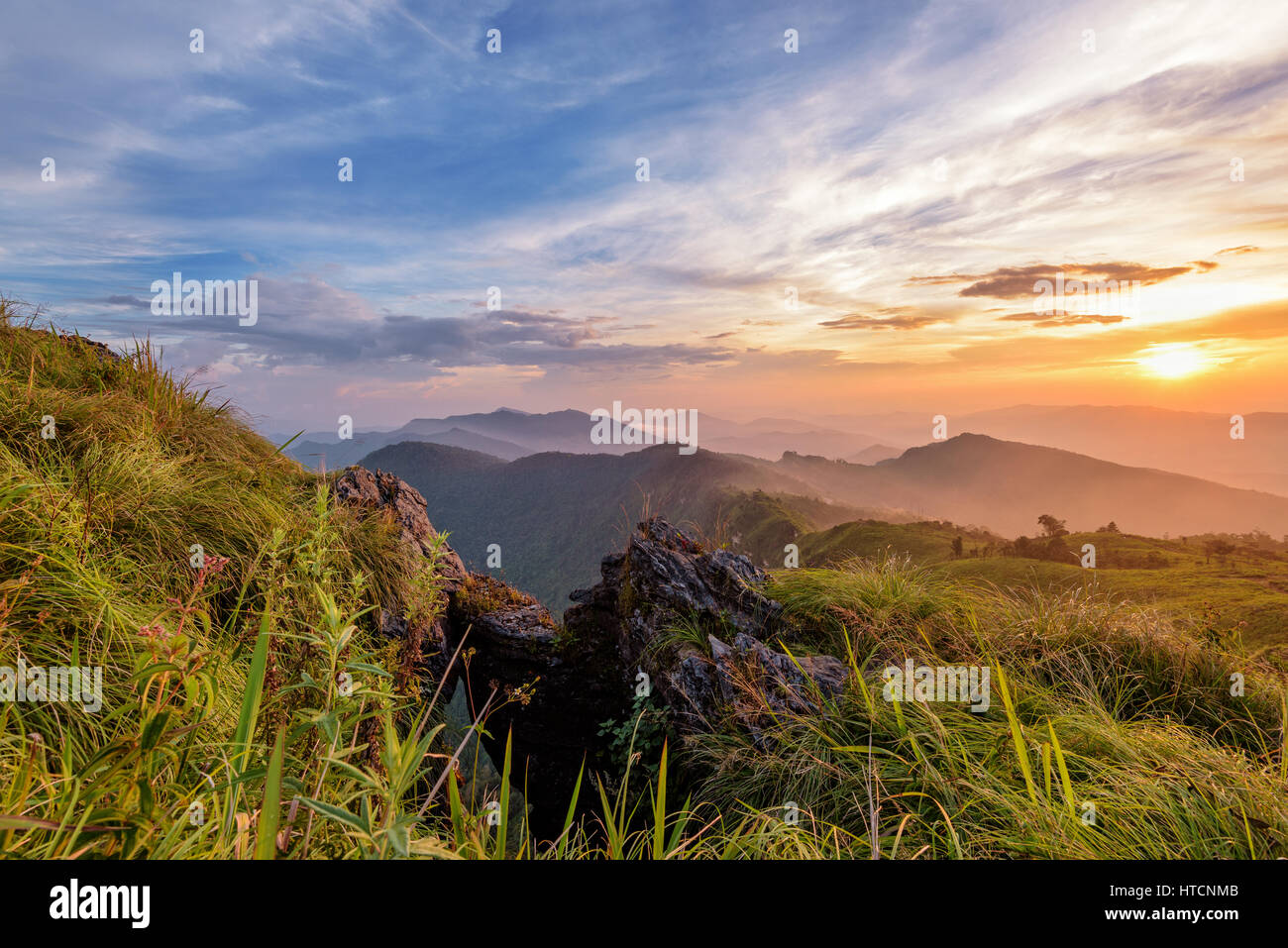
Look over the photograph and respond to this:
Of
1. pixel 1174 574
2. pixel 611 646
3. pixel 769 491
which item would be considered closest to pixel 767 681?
pixel 611 646

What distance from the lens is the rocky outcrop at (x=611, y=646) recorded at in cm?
462

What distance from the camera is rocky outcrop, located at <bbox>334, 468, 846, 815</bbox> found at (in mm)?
4625

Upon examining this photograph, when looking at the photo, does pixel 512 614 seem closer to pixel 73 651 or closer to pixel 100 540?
pixel 100 540

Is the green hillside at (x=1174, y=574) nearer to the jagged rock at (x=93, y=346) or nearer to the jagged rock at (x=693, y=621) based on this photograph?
the jagged rock at (x=693, y=621)

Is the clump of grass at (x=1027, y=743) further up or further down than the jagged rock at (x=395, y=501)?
further down

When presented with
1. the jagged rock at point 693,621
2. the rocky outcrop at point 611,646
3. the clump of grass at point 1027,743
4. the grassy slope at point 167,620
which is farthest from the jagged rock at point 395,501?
the clump of grass at point 1027,743

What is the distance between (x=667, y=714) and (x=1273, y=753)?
468cm

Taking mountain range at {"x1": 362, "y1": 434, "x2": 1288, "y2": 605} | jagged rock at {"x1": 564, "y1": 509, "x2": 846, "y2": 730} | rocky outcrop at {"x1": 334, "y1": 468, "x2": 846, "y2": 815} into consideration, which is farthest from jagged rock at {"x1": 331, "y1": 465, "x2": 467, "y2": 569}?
mountain range at {"x1": 362, "y1": 434, "x2": 1288, "y2": 605}

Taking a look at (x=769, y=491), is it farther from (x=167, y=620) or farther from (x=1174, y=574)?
(x=167, y=620)

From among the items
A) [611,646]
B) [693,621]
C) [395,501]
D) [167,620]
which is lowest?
[611,646]

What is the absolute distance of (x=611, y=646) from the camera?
6906 mm

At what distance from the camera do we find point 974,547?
18.0 metres

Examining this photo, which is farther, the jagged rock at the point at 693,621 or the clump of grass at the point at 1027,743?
the jagged rock at the point at 693,621

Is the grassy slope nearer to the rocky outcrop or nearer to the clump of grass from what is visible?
the rocky outcrop
